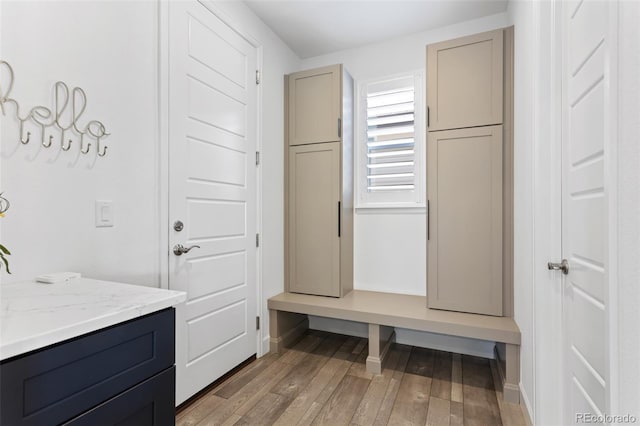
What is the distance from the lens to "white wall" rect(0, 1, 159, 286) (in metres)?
1.14

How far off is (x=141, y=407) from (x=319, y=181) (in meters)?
2.06

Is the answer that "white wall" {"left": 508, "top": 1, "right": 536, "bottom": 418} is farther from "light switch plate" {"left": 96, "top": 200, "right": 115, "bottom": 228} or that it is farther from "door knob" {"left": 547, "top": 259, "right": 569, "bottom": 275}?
"light switch plate" {"left": 96, "top": 200, "right": 115, "bottom": 228}

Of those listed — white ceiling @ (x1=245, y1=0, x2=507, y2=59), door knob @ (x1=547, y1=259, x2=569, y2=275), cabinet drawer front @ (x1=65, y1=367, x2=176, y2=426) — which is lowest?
cabinet drawer front @ (x1=65, y1=367, x2=176, y2=426)

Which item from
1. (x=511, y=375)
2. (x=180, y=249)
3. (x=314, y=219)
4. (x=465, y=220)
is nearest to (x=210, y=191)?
(x=180, y=249)

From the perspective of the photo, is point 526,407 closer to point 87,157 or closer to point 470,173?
point 470,173

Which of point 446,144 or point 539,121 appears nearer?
point 539,121

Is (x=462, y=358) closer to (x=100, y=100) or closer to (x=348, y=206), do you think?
(x=348, y=206)

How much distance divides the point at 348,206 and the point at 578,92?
1.82 meters

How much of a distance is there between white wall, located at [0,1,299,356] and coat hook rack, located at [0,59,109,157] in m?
0.03

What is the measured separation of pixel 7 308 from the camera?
837mm

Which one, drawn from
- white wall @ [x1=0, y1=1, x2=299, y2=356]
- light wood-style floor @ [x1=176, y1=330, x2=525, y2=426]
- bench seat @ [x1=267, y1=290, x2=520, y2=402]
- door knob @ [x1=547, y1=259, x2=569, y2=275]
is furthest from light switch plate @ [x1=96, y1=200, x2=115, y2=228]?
door knob @ [x1=547, y1=259, x2=569, y2=275]

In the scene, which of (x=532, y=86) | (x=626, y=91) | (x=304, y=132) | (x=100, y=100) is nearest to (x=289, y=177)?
(x=304, y=132)

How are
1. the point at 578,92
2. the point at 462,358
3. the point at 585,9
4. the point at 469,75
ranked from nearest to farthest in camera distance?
the point at 585,9 → the point at 578,92 → the point at 469,75 → the point at 462,358

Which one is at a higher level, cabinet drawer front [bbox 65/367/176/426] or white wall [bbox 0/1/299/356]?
white wall [bbox 0/1/299/356]
